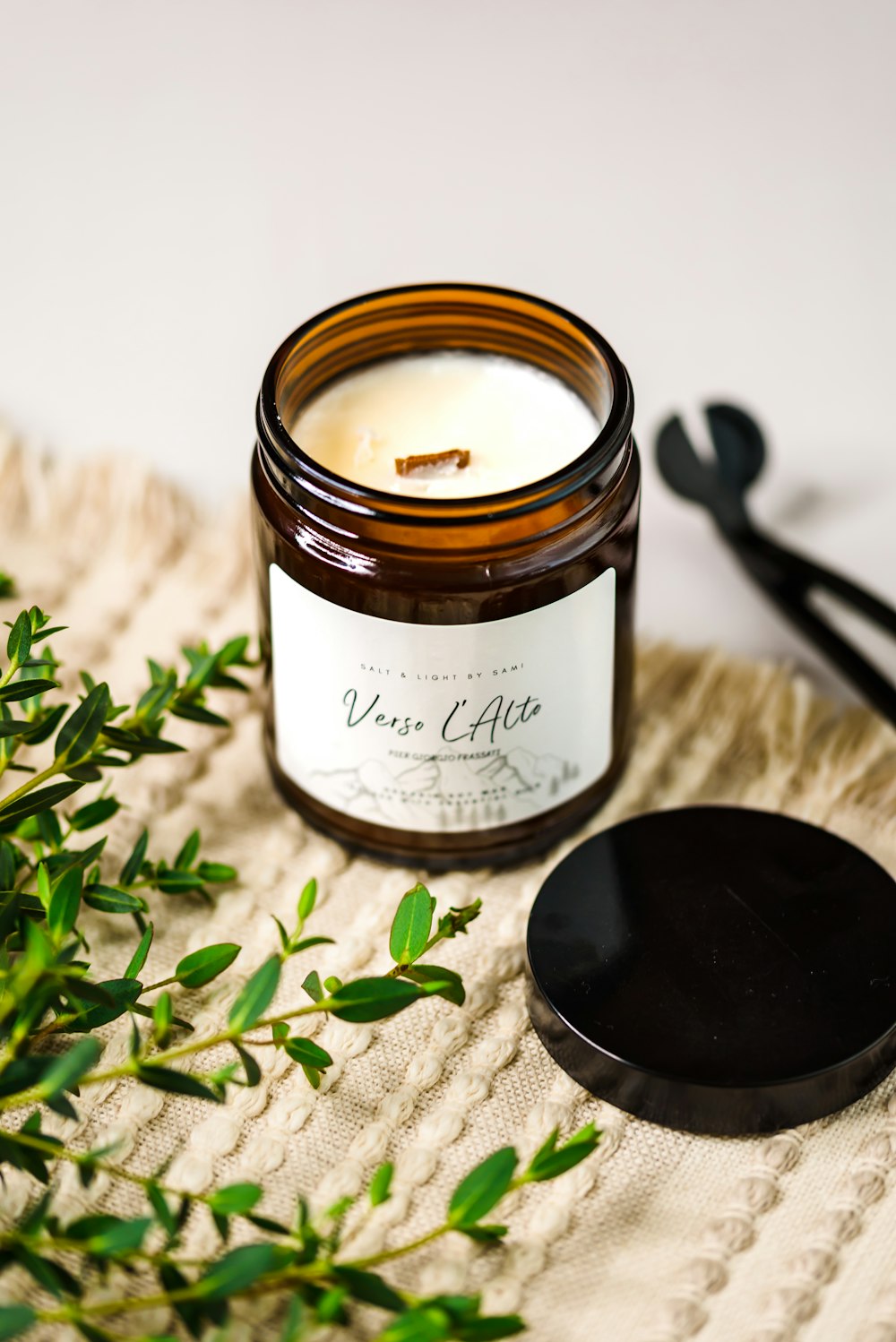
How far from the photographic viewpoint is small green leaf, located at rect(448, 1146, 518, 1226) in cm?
58

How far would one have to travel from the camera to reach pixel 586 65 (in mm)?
1161

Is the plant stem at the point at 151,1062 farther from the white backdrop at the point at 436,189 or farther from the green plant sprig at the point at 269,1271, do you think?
the white backdrop at the point at 436,189

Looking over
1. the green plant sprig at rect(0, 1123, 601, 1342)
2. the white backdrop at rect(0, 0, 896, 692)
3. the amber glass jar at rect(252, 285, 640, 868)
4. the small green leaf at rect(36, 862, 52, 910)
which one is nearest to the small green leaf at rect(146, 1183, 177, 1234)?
Result: the green plant sprig at rect(0, 1123, 601, 1342)

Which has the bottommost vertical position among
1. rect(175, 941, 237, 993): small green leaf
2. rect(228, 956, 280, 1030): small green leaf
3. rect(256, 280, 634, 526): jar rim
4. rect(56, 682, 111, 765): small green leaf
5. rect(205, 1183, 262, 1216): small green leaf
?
rect(175, 941, 237, 993): small green leaf

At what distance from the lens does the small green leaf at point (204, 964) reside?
66cm

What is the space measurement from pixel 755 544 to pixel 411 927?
41 centimetres

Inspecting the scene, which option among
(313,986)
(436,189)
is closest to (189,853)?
(313,986)

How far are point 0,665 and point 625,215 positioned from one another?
1.76 ft

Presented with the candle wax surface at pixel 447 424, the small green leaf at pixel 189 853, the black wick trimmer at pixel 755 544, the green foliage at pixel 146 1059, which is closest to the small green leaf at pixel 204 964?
the green foliage at pixel 146 1059

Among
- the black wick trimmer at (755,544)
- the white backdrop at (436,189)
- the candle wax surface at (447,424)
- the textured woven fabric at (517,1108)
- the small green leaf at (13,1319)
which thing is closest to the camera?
the small green leaf at (13,1319)

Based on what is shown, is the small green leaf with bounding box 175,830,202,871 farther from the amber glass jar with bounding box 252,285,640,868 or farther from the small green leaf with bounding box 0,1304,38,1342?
the small green leaf with bounding box 0,1304,38,1342

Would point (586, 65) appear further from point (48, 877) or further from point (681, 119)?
point (48, 877)

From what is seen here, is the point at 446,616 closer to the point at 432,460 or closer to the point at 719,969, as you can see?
the point at 432,460

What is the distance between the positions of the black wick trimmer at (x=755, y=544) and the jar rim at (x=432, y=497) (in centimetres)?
23
